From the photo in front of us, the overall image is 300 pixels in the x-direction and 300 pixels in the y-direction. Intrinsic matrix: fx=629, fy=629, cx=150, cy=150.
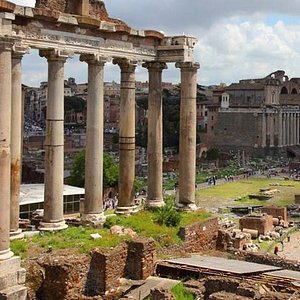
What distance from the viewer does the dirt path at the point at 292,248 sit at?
2791 centimetres

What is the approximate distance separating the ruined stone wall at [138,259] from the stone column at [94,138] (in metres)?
2.51

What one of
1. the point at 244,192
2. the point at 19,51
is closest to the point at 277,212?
the point at 244,192

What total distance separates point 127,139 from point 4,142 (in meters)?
6.46

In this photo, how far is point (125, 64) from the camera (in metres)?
17.9

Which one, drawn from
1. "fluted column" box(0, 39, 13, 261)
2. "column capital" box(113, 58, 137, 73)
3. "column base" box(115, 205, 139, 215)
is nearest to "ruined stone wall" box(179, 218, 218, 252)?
"column base" box(115, 205, 139, 215)

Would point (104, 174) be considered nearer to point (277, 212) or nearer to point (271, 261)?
point (277, 212)

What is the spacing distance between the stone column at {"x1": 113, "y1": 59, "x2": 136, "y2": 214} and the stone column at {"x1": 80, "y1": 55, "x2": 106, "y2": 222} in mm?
1576

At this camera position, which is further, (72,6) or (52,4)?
(72,6)

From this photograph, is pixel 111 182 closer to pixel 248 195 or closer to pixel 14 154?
pixel 248 195

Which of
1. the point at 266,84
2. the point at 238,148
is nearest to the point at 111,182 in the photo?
the point at 238,148

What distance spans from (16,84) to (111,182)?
31.4 metres

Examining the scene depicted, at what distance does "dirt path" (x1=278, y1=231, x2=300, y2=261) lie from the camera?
27911 millimetres

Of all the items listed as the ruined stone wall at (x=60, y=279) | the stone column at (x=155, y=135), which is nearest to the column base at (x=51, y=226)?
the ruined stone wall at (x=60, y=279)

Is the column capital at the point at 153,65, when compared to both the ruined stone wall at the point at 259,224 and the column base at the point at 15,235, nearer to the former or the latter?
the column base at the point at 15,235
